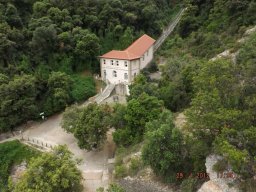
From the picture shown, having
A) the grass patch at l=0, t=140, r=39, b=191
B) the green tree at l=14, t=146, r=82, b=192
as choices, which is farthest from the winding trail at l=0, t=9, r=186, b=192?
the green tree at l=14, t=146, r=82, b=192

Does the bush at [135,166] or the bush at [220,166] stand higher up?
the bush at [220,166]

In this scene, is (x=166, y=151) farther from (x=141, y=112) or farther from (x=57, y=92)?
(x=57, y=92)

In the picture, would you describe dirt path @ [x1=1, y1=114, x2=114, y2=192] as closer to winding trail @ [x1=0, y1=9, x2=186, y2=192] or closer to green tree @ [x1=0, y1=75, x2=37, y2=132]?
winding trail @ [x1=0, y1=9, x2=186, y2=192]

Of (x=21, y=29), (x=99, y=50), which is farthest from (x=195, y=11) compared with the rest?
(x=21, y=29)

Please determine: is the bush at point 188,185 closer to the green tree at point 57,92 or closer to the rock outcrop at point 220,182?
the rock outcrop at point 220,182

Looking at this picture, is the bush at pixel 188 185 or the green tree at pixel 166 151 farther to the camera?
the green tree at pixel 166 151

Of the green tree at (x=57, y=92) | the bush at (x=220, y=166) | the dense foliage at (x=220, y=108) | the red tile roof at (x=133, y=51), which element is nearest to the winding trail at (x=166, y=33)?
the red tile roof at (x=133, y=51)

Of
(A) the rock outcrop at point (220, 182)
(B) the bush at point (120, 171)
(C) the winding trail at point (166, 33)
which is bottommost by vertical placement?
(B) the bush at point (120, 171)

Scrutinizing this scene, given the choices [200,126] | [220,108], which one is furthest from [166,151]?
[220,108]
